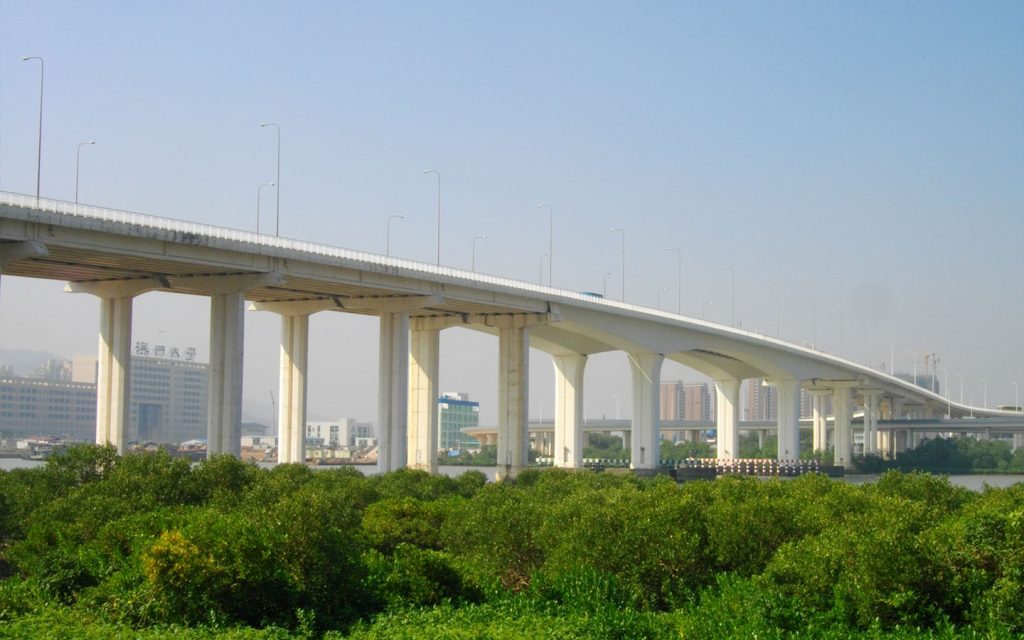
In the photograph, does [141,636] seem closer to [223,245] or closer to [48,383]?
[223,245]

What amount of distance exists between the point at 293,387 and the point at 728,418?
62039 mm

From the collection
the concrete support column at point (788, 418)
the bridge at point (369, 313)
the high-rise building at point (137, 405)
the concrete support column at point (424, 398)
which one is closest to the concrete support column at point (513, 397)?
the bridge at point (369, 313)

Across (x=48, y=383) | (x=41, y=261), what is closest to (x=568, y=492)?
(x=41, y=261)

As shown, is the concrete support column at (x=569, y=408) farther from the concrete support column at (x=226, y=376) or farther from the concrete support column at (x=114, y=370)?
the concrete support column at (x=114, y=370)

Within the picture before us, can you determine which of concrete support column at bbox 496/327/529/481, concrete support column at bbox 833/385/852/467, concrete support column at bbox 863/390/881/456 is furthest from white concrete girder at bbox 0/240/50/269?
concrete support column at bbox 863/390/881/456

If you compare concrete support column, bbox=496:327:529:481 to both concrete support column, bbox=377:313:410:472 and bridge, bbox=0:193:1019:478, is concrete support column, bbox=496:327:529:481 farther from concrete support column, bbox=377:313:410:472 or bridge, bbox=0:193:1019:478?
concrete support column, bbox=377:313:410:472

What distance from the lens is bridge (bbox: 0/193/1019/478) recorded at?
54.3m

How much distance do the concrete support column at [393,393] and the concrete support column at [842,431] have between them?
2803 inches

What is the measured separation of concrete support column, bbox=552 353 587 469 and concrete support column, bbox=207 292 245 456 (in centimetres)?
3947

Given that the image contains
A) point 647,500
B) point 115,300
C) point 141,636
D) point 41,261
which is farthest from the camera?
point 115,300

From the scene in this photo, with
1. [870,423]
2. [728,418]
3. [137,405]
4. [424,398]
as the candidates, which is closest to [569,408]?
[424,398]

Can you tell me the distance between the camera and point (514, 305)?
7981cm

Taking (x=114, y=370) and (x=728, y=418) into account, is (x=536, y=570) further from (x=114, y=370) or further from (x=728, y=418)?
(x=728, y=418)

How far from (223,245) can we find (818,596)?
1556 inches
